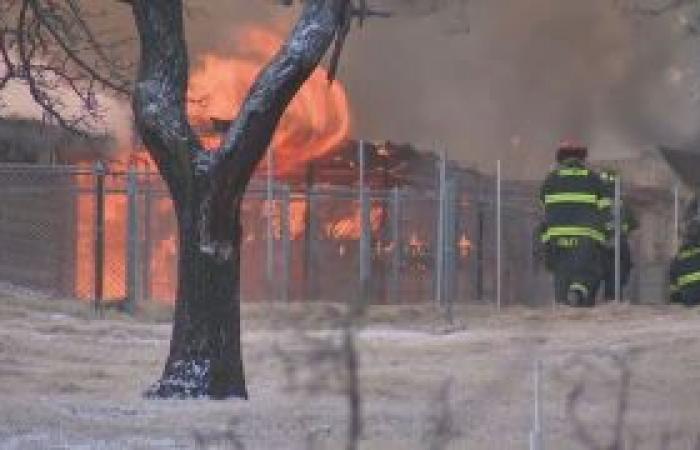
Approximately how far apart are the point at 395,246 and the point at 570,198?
228 inches

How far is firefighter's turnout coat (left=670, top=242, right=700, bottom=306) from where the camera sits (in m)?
14.0

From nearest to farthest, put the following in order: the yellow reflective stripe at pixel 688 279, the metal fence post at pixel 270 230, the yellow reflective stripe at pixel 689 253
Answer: the yellow reflective stripe at pixel 689 253
the yellow reflective stripe at pixel 688 279
the metal fence post at pixel 270 230

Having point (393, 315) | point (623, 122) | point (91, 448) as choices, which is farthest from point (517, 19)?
point (91, 448)

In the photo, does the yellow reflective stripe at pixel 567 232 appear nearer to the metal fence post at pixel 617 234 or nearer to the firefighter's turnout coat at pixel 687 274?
the firefighter's turnout coat at pixel 687 274

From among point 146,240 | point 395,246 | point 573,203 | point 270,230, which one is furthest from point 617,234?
point 146,240

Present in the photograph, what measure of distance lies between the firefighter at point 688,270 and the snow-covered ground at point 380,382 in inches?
13.1

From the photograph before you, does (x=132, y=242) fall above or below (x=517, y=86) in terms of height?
below

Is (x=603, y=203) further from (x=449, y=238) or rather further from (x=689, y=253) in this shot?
(x=449, y=238)

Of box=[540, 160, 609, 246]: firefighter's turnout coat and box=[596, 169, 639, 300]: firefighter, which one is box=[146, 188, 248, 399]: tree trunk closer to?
box=[540, 160, 609, 246]: firefighter's turnout coat

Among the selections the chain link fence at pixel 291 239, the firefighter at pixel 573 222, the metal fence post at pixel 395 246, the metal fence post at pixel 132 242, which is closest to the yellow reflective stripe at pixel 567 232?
the firefighter at pixel 573 222

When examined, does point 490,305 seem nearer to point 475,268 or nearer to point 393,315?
point 475,268

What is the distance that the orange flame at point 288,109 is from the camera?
2127cm

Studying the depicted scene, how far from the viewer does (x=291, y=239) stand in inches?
734

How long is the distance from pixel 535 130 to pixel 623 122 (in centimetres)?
206
